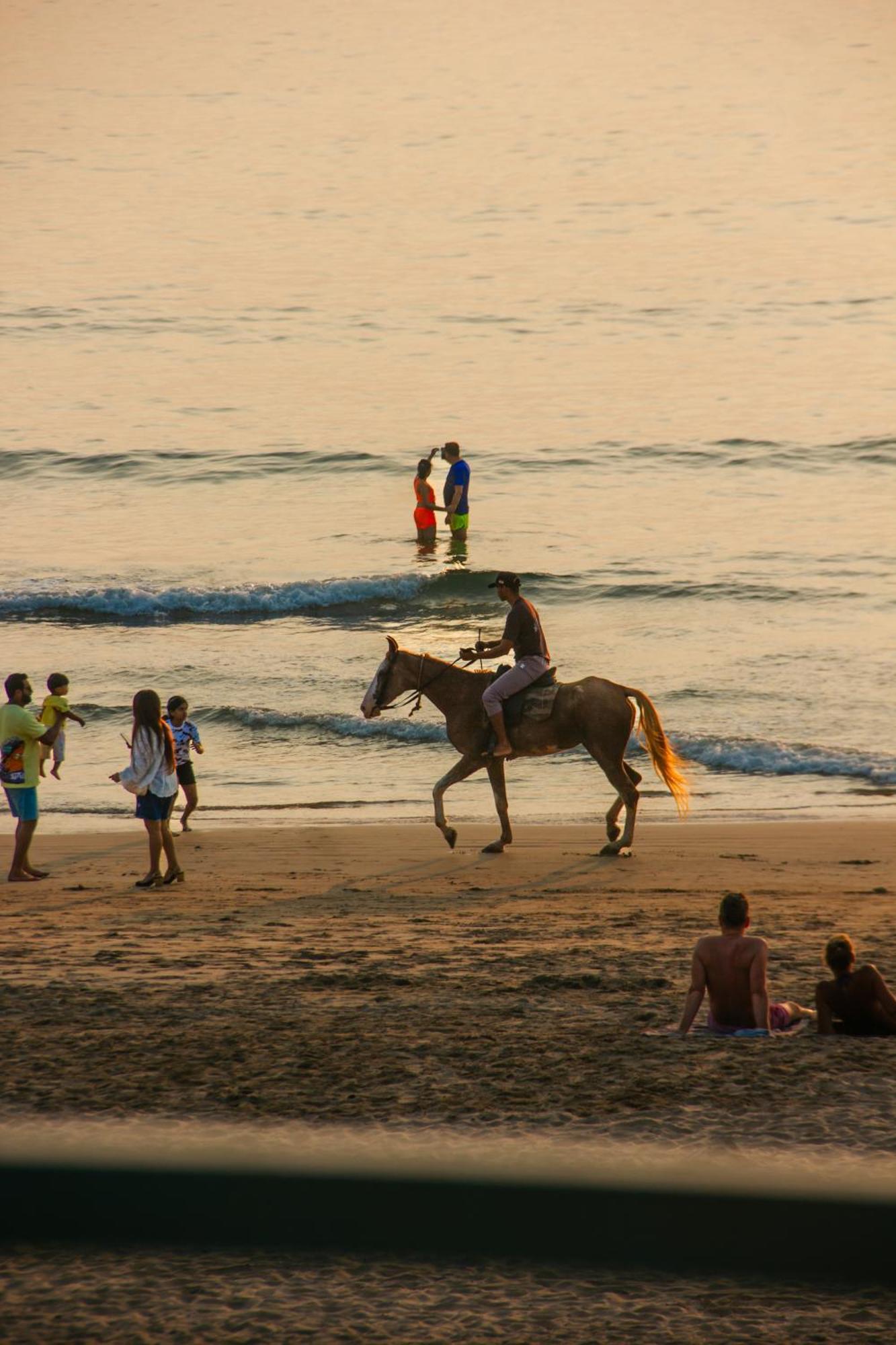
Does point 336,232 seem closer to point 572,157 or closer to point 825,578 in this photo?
point 572,157

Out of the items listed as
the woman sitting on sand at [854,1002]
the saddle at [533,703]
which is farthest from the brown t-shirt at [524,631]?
the woman sitting on sand at [854,1002]

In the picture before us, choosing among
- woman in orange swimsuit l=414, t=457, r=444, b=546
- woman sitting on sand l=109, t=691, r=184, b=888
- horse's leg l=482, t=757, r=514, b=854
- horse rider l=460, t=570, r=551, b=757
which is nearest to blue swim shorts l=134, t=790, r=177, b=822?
woman sitting on sand l=109, t=691, r=184, b=888

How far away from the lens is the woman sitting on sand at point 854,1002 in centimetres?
675

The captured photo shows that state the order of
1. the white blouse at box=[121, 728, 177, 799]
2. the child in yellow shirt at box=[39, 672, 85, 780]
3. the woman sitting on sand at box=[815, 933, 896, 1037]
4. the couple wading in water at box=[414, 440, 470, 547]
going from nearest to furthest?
the woman sitting on sand at box=[815, 933, 896, 1037] < the white blouse at box=[121, 728, 177, 799] < the child in yellow shirt at box=[39, 672, 85, 780] < the couple wading in water at box=[414, 440, 470, 547]

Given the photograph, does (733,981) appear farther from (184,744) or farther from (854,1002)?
(184,744)

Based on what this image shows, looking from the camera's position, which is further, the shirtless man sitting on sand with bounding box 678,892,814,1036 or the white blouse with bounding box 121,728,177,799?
the white blouse with bounding box 121,728,177,799

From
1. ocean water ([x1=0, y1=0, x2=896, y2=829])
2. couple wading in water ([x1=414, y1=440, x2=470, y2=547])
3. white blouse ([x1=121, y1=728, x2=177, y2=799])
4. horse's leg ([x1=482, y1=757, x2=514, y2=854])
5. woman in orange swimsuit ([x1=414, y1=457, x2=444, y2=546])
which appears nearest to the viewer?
white blouse ([x1=121, y1=728, x2=177, y2=799])

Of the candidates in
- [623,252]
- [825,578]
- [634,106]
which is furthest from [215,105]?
[825,578]

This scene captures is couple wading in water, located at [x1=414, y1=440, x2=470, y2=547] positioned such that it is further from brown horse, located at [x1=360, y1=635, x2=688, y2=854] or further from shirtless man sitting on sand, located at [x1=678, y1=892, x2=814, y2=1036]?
shirtless man sitting on sand, located at [x1=678, y1=892, x2=814, y2=1036]

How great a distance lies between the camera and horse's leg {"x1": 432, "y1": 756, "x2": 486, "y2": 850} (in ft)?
42.4

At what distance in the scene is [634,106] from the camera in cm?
10769

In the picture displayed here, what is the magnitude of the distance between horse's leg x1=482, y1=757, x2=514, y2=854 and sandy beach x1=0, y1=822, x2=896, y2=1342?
0.16 metres

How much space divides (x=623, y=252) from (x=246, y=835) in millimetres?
59404

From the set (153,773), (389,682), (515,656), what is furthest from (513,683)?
(153,773)
